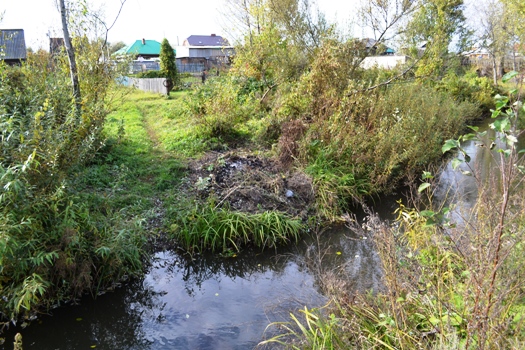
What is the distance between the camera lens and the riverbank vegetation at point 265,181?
3.30 m

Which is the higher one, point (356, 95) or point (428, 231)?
point (356, 95)

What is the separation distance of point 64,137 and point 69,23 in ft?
15.8

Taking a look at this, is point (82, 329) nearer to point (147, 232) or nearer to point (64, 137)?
point (147, 232)

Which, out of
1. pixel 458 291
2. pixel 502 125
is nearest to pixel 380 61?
pixel 458 291

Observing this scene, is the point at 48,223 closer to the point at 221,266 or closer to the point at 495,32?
the point at 221,266

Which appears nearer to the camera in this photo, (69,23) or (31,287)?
(31,287)

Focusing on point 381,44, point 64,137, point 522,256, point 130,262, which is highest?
point 381,44

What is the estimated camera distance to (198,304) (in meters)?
Result: 5.33

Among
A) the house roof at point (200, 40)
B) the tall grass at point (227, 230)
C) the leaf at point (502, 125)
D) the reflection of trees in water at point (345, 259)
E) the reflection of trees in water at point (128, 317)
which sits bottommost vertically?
the reflection of trees in water at point (128, 317)

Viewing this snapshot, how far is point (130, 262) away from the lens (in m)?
5.74

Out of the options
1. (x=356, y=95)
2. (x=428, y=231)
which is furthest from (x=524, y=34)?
(x=428, y=231)

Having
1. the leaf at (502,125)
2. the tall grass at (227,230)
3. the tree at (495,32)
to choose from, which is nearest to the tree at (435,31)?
the tree at (495,32)

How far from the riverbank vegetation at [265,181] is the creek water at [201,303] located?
26 cm

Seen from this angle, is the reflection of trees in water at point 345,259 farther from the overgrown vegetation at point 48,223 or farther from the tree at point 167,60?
the tree at point 167,60
